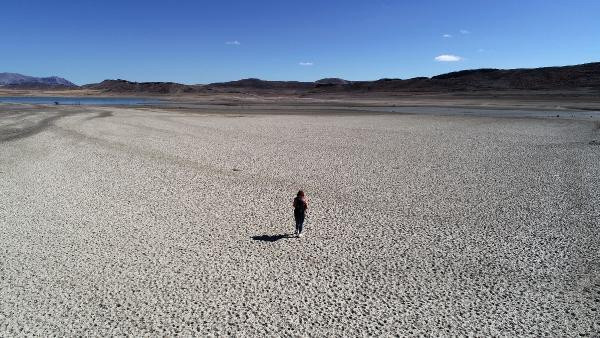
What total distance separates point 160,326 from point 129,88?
166m

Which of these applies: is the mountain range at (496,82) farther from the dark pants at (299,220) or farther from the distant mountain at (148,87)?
the dark pants at (299,220)

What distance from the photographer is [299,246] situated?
9.24 m

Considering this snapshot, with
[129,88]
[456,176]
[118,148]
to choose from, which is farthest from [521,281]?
[129,88]

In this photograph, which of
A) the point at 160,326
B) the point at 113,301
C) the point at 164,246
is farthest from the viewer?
the point at 164,246

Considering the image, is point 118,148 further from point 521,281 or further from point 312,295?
point 521,281

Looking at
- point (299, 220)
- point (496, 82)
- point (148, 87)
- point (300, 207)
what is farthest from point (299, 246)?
point (148, 87)

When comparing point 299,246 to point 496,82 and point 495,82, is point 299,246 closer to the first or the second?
point 496,82

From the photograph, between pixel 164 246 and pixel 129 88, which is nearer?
pixel 164 246

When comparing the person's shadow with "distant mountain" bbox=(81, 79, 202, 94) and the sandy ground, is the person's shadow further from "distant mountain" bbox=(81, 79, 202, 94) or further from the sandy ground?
"distant mountain" bbox=(81, 79, 202, 94)

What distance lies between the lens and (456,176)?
15977 mm

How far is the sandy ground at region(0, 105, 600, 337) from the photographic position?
21.5 ft

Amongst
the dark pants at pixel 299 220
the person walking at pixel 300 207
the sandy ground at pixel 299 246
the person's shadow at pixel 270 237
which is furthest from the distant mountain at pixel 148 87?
the person walking at pixel 300 207

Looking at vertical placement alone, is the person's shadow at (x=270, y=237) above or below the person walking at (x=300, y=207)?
below

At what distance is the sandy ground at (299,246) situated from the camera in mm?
6539
